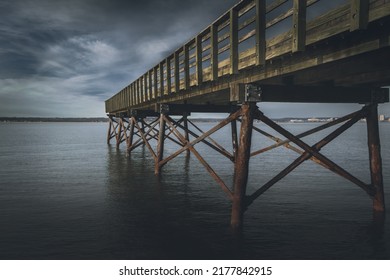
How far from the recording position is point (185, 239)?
7.34m

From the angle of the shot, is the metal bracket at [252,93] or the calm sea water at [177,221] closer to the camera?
the calm sea water at [177,221]

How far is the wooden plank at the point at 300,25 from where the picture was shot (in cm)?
509

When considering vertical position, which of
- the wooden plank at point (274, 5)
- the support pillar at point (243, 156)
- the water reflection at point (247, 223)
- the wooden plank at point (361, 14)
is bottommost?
the water reflection at point (247, 223)

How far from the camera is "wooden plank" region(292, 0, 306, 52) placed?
16.7 ft

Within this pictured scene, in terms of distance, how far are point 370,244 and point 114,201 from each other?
7969 millimetres

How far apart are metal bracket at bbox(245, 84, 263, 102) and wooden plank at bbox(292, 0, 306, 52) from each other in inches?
87.0

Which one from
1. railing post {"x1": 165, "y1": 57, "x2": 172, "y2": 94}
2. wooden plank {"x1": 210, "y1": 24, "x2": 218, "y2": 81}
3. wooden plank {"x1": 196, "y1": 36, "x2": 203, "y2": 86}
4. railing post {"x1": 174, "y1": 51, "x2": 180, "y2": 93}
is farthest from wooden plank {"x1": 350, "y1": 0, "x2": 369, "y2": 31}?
railing post {"x1": 165, "y1": 57, "x2": 172, "y2": 94}

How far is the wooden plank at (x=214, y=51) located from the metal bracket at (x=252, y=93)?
3.70ft

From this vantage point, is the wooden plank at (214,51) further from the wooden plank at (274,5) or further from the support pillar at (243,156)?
the wooden plank at (274,5)

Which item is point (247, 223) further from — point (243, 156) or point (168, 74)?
point (168, 74)

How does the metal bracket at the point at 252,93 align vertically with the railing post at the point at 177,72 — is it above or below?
below

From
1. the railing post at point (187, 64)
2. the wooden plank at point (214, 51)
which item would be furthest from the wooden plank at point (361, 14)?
the railing post at point (187, 64)
